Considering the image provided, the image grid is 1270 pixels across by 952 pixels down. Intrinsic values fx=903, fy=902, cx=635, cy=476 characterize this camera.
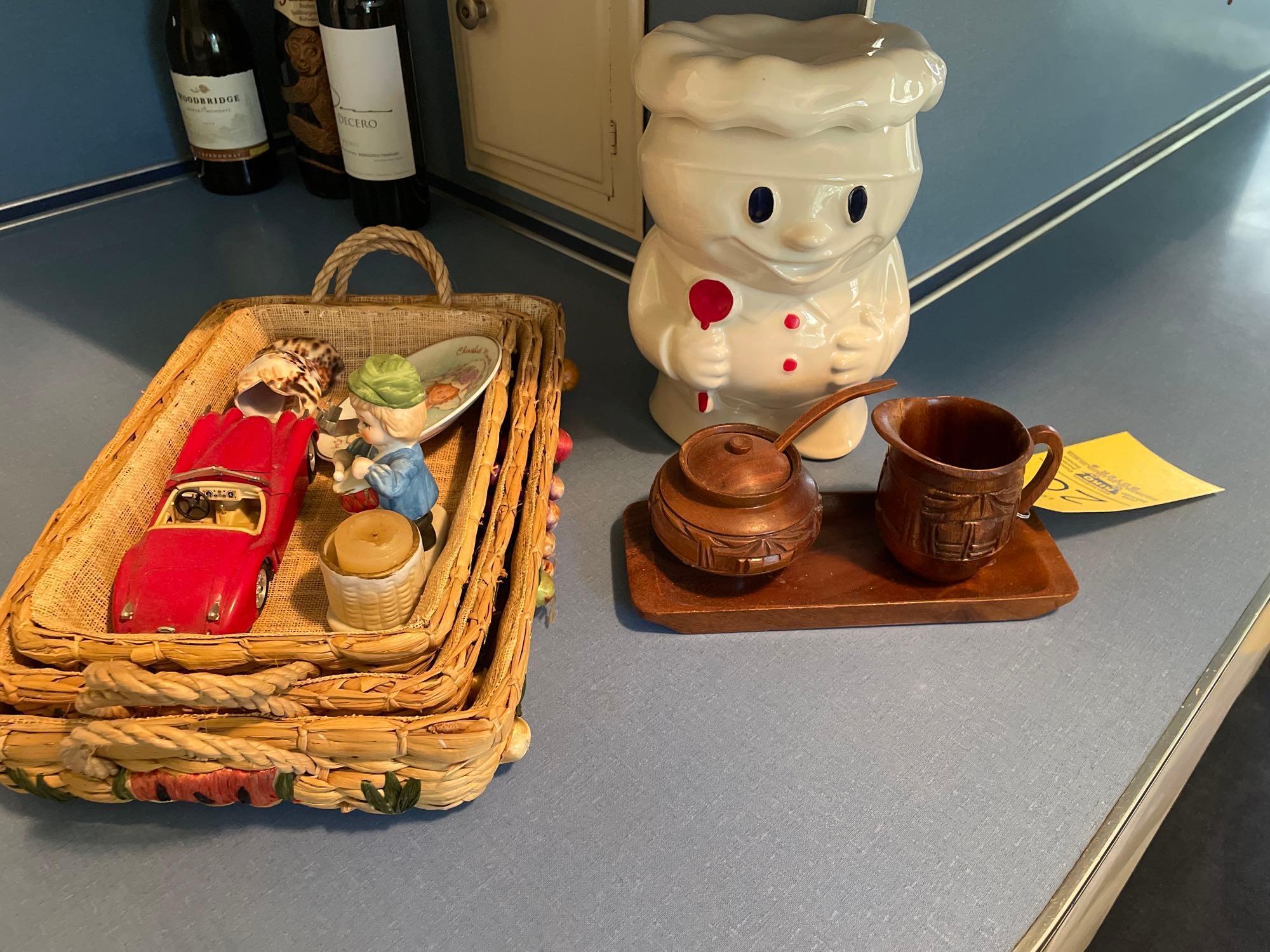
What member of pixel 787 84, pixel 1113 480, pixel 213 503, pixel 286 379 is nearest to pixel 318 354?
pixel 286 379

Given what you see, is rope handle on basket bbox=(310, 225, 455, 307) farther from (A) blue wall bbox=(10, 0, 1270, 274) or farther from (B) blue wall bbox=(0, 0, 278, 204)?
(B) blue wall bbox=(0, 0, 278, 204)

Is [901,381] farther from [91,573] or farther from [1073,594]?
[91,573]

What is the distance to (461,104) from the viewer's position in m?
1.12

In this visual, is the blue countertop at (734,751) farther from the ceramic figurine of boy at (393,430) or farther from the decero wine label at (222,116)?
the decero wine label at (222,116)

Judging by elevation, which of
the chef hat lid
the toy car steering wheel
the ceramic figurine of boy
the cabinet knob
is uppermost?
the chef hat lid

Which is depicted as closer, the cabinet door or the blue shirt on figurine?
the blue shirt on figurine

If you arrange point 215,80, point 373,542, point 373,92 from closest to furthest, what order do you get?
point 373,542, point 373,92, point 215,80

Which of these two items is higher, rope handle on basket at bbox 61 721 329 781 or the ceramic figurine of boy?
the ceramic figurine of boy

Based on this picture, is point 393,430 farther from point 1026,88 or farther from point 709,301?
point 1026,88

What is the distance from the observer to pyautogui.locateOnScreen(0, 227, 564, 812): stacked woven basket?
46cm

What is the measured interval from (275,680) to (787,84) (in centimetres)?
45

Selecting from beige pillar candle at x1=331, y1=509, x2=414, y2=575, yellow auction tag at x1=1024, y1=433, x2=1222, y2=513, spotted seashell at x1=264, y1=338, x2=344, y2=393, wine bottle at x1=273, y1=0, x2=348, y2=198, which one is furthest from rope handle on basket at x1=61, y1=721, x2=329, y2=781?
wine bottle at x1=273, y1=0, x2=348, y2=198

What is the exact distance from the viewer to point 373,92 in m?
0.96

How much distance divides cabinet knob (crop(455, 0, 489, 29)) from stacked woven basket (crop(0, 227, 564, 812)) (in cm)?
63
